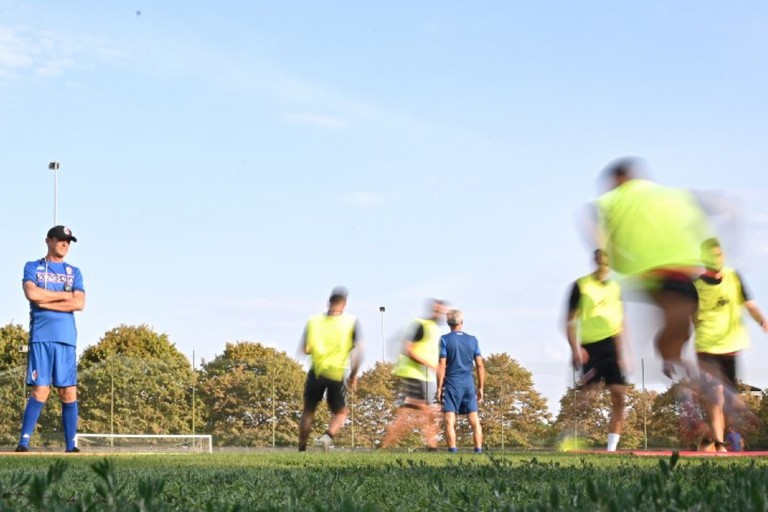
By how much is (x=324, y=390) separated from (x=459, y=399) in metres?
2.11

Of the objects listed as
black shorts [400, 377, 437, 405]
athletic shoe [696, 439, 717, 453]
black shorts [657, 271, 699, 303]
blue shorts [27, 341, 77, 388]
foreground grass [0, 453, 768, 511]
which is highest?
black shorts [657, 271, 699, 303]

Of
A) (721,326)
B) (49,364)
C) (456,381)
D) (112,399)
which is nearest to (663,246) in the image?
(721,326)

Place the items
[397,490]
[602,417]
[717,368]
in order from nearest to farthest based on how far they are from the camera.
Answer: [397,490] → [717,368] → [602,417]

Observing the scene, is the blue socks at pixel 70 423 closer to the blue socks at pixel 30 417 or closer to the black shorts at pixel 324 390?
the blue socks at pixel 30 417

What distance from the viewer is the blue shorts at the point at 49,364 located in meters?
12.0

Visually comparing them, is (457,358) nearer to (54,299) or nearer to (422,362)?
(422,362)

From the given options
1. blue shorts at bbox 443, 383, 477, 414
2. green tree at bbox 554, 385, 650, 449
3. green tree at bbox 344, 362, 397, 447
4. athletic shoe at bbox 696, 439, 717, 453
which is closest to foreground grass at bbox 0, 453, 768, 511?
athletic shoe at bbox 696, 439, 717, 453

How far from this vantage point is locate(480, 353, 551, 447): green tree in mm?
33125

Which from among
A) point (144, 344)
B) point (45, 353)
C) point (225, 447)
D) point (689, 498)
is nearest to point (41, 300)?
point (45, 353)

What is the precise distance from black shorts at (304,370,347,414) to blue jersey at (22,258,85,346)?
4.07 meters

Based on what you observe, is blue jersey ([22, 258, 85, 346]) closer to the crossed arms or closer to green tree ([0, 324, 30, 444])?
the crossed arms

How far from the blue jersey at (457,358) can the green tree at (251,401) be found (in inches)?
851

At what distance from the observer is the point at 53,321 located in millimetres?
12109

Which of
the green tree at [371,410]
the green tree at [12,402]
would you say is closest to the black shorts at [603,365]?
the green tree at [371,410]
